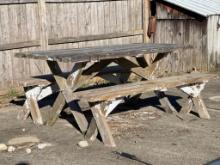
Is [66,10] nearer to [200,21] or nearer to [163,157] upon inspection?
[200,21]

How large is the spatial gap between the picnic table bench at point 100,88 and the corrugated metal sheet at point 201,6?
448 cm

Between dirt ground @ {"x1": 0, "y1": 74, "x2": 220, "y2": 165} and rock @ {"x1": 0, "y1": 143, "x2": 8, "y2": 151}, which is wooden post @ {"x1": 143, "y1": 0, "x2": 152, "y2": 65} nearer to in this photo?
dirt ground @ {"x1": 0, "y1": 74, "x2": 220, "y2": 165}

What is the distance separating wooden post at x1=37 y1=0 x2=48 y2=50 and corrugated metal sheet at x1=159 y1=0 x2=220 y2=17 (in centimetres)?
365

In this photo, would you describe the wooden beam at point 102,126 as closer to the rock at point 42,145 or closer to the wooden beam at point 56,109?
the rock at point 42,145

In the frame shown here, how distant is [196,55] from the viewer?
12.6m

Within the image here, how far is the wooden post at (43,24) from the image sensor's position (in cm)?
1030

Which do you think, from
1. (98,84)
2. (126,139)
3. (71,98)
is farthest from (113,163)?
(98,84)

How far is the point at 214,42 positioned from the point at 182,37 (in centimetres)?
82

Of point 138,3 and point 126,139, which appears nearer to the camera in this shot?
point 126,139

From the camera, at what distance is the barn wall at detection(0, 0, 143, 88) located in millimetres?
9773

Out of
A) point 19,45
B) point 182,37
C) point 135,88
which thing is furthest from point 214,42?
point 135,88

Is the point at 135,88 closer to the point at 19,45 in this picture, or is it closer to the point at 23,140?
the point at 23,140

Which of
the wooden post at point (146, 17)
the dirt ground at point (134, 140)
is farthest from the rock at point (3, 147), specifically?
the wooden post at point (146, 17)

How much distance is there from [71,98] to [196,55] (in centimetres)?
645
